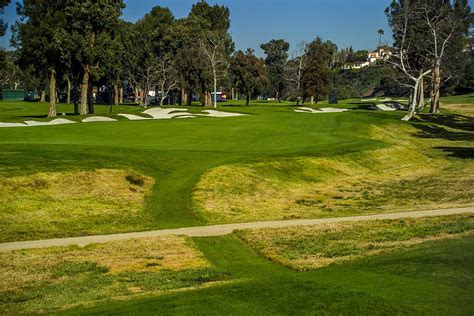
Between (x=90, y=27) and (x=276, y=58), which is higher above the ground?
(x=276, y=58)

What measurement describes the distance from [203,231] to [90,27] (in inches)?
1864

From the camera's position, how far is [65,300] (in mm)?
11555

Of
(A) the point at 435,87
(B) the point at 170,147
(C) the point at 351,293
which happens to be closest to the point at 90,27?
(B) the point at 170,147

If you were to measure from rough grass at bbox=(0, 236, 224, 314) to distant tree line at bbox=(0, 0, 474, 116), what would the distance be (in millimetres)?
29795

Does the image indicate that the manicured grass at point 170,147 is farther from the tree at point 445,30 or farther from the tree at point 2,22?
the tree at point 445,30

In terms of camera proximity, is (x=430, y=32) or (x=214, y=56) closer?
(x=430, y=32)

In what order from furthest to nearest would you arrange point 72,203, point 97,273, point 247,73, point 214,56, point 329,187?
point 247,73 → point 214,56 → point 329,187 → point 72,203 → point 97,273

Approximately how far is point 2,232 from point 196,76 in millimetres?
85933

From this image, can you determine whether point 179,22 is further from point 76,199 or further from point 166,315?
point 166,315

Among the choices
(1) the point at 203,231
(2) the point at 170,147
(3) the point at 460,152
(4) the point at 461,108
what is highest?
(4) the point at 461,108

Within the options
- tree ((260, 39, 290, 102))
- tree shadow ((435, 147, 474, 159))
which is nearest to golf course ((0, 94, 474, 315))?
tree shadow ((435, 147, 474, 159))

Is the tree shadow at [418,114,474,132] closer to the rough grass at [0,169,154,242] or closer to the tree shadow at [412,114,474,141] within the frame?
the tree shadow at [412,114,474,141]

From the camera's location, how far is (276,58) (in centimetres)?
18000

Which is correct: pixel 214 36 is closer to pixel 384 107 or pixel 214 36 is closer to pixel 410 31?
pixel 384 107
